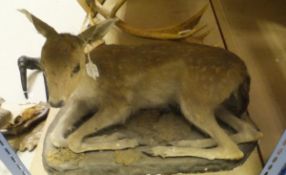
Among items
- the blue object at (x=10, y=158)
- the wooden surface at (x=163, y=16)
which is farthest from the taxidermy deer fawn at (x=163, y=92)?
the wooden surface at (x=163, y=16)

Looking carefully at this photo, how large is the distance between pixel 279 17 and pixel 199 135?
734 millimetres

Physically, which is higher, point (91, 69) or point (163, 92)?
point (91, 69)

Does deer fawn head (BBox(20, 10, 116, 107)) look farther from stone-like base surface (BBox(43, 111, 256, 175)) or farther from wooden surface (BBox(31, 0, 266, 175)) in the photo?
wooden surface (BBox(31, 0, 266, 175))

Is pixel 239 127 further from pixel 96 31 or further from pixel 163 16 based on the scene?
pixel 163 16

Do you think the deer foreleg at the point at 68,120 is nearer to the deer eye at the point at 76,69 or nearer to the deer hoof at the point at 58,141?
the deer hoof at the point at 58,141

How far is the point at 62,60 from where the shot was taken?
843mm

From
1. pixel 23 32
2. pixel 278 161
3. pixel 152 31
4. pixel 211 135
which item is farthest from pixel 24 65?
pixel 278 161

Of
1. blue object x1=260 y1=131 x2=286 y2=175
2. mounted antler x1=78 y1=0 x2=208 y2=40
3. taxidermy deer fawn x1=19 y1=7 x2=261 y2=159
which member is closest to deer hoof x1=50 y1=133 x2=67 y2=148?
taxidermy deer fawn x1=19 y1=7 x2=261 y2=159

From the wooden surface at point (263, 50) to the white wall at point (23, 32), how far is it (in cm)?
60

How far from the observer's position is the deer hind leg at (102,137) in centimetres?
98

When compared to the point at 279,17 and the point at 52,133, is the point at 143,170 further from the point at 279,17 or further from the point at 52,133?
the point at 279,17

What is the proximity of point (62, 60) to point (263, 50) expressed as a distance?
79 centimetres

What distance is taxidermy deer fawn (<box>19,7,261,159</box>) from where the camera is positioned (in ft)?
3.14

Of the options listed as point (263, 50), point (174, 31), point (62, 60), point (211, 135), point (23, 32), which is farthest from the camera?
point (23, 32)
